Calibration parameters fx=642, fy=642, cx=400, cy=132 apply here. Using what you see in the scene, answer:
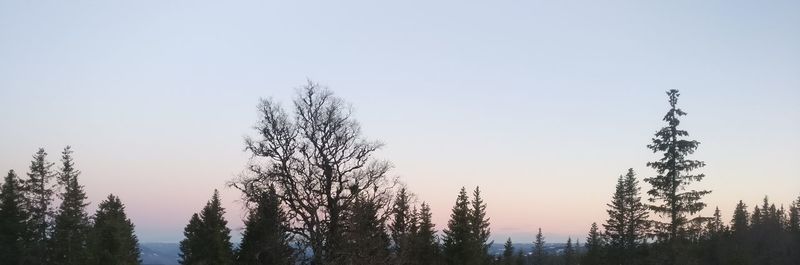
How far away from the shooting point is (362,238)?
70.9 feet

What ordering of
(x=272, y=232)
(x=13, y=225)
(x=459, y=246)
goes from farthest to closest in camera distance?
1. (x=13, y=225)
2. (x=459, y=246)
3. (x=272, y=232)

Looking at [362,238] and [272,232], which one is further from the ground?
[272,232]

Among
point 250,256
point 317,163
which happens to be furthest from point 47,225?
point 317,163

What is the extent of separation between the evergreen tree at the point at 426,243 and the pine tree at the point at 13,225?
28.2m

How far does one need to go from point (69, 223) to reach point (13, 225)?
373cm

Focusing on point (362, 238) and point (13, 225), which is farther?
point (13, 225)

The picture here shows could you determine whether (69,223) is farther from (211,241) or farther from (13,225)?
(211,241)

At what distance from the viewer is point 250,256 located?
2905cm

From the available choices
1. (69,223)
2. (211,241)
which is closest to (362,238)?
(211,241)

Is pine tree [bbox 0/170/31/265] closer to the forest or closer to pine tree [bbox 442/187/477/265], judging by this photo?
the forest

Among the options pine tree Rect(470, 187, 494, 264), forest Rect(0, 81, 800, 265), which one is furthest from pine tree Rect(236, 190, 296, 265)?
pine tree Rect(470, 187, 494, 264)

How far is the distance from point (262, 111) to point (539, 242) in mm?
134433

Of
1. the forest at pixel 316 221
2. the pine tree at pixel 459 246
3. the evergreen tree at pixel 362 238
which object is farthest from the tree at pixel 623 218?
the evergreen tree at pixel 362 238

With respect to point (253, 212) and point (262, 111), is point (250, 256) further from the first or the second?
point (262, 111)
